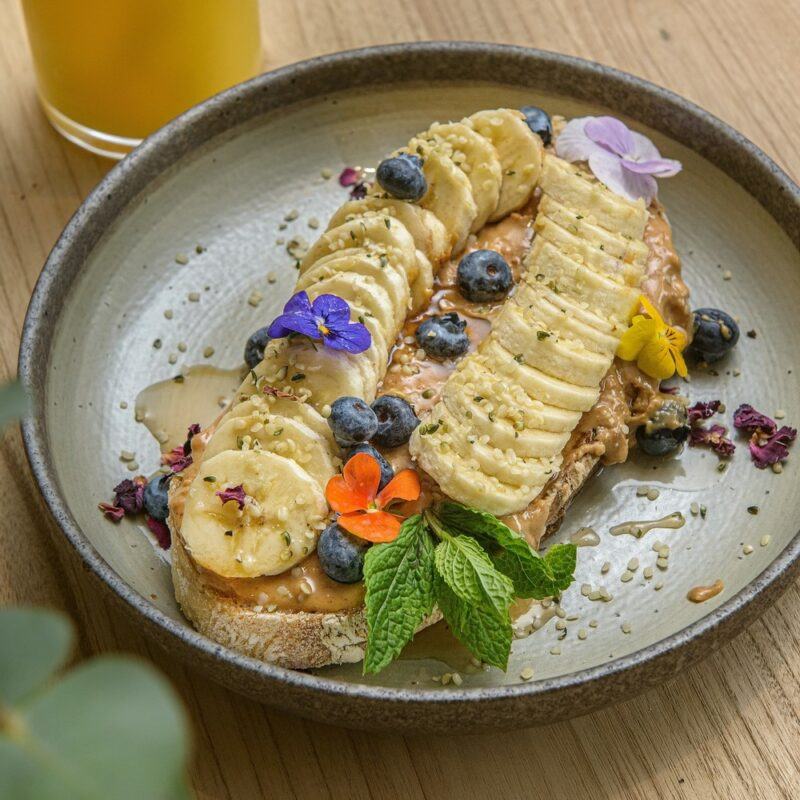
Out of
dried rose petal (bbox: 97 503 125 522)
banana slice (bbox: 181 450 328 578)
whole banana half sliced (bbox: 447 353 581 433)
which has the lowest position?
dried rose petal (bbox: 97 503 125 522)

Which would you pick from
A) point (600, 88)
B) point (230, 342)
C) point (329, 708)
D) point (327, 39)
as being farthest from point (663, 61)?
point (329, 708)

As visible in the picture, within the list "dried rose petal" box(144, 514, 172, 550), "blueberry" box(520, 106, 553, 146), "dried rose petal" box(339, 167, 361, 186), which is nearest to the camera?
"dried rose petal" box(144, 514, 172, 550)

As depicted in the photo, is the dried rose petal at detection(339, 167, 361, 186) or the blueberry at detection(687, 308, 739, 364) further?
the dried rose petal at detection(339, 167, 361, 186)

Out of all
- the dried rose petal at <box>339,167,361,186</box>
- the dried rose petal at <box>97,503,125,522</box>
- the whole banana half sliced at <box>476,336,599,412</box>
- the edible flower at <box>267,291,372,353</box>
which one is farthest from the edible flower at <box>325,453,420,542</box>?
the dried rose petal at <box>339,167,361,186</box>

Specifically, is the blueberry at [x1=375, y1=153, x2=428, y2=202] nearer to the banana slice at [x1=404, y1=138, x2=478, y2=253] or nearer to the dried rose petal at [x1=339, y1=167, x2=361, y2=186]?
the banana slice at [x1=404, y1=138, x2=478, y2=253]

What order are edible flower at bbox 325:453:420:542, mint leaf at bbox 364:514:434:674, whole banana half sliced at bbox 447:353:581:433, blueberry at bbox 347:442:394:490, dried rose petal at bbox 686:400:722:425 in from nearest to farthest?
mint leaf at bbox 364:514:434:674
edible flower at bbox 325:453:420:542
blueberry at bbox 347:442:394:490
whole banana half sliced at bbox 447:353:581:433
dried rose petal at bbox 686:400:722:425

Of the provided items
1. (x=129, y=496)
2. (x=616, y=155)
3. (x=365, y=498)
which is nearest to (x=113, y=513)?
(x=129, y=496)

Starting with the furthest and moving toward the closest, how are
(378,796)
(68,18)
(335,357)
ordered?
(68,18), (335,357), (378,796)

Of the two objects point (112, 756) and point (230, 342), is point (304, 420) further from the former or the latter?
point (112, 756)
